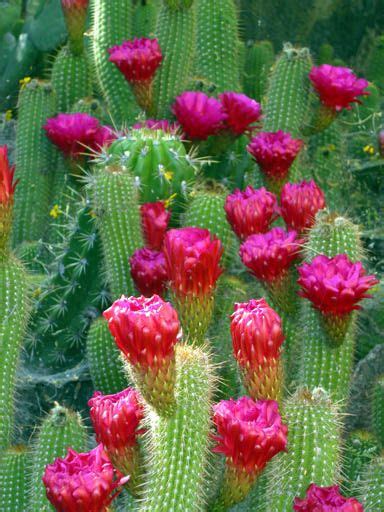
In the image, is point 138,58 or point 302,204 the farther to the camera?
point 138,58

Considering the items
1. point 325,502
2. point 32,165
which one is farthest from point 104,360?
point 32,165

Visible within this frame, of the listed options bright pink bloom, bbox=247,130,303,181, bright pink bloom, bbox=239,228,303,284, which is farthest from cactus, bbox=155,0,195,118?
bright pink bloom, bbox=239,228,303,284

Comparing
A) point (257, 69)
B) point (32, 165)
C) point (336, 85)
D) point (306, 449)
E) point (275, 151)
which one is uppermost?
point (336, 85)

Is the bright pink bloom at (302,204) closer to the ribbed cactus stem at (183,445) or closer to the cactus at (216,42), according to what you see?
the ribbed cactus stem at (183,445)

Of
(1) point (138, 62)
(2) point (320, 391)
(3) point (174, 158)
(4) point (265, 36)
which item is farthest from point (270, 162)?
(4) point (265, 36)

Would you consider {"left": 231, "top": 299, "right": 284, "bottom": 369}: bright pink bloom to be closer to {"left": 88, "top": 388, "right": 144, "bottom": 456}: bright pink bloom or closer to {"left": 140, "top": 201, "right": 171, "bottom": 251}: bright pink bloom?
{"left": 88, "top": 388, "right": 144, "bottom": 456}: bright pink bloom

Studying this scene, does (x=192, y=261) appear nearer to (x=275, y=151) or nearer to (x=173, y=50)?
(x=275, y=151)
